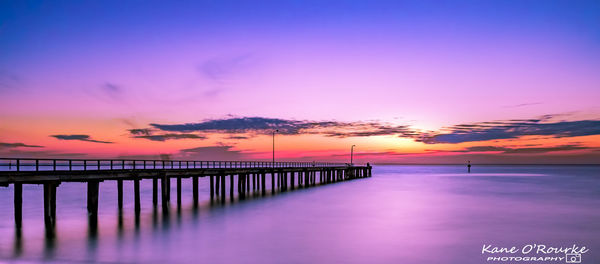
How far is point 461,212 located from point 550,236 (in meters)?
11.2

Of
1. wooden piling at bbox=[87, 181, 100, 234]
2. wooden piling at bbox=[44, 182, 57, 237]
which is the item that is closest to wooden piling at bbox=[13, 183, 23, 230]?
wooden piling at bbox=[44, 182, 57, 237]

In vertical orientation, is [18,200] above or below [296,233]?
above

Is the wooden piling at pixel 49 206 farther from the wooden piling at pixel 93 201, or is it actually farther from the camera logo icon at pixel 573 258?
the camera logo icon at pixel 573 258

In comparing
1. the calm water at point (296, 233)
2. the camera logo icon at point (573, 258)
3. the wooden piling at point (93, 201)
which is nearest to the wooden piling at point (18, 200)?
the calm water at point (296, 233)

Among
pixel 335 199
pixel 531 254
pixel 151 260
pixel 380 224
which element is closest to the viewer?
pixel 151 260

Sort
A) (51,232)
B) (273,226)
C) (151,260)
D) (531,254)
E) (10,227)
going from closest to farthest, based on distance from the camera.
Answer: (151,260) → (531,254) → (51,232) → (10,227) → (273,226)

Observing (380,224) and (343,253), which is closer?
(343,253)

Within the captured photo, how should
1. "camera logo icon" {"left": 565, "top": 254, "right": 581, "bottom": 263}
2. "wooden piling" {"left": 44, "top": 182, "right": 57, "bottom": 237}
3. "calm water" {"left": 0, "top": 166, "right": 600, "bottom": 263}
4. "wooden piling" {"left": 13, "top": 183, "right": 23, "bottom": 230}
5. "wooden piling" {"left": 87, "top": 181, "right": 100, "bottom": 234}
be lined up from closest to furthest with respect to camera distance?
"camera logo icon" {"left": 565, "top": 254, "right": 581, "bottom": 263}, "calm water" {"left": 0, "top": 166, "right": 600, "bottom": 263}, "wooden piling" {"left": 13, "top": 183, "right": 23, "bottom": 230}, "wooden piling" {"left": 44, "top": 182, "right": 57, "bottom": 237}, "wooden piling" {"left": 87, "top": 181, "right": 100, "bottom": 234}

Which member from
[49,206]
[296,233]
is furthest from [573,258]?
[49,206]

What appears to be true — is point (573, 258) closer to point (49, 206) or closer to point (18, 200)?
point (49, 206)

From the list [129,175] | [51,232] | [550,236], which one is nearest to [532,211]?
[550,236]

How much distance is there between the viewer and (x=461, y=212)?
120 feet

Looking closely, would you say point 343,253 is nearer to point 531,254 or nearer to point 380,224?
point 531,254

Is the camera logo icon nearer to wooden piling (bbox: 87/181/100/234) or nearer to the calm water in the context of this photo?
the calm water
